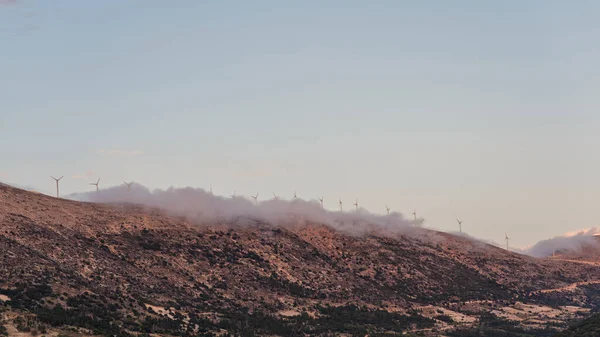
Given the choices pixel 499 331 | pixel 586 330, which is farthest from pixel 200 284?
pixel 586 330

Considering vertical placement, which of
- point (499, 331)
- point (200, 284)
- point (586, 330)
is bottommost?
point (499, 331)

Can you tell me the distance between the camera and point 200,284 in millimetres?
148250

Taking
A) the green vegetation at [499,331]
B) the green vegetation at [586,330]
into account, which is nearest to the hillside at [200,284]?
the green vegetation at [499,331]

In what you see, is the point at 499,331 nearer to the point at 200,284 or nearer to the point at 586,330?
the point at 586,330

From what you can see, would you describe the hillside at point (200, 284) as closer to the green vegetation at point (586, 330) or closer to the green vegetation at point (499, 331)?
the green vegetation at point (499, 331)

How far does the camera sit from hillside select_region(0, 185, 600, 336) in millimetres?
112375

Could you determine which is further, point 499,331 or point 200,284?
point 499,331

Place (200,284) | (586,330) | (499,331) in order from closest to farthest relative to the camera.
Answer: (586,330)
(200,284)
(499,331)

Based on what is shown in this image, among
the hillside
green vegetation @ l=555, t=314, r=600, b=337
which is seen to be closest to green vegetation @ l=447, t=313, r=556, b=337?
the hillside

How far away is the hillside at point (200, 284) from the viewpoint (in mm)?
112375

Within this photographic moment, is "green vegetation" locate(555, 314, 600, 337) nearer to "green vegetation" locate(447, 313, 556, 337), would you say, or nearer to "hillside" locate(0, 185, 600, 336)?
"green vegetation" locate(447, 313, 556, 337)

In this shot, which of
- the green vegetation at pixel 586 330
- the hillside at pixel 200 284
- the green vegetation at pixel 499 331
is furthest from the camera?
the green vegetation at pixel 499 331

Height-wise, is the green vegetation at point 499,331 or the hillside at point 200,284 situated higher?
the hillside at point 200,284

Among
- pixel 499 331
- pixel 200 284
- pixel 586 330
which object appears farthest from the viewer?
pixel 499 331
